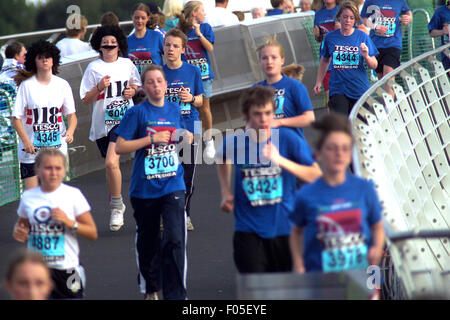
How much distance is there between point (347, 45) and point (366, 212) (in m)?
6.36

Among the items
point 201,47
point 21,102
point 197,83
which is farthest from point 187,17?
point 21,102

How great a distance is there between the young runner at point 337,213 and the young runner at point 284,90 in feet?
6.98

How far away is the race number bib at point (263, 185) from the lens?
246 inches

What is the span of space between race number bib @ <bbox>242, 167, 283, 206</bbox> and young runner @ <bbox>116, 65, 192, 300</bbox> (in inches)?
51.4

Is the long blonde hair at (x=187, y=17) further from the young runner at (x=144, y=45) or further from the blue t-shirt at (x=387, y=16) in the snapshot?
the blue t-shirt at (x=387, y=16)

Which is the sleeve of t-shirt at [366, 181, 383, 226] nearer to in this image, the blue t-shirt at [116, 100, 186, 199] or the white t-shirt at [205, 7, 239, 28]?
the blue t-shirt at [116, 100, 186, 199]

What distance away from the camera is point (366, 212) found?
5.40 metres

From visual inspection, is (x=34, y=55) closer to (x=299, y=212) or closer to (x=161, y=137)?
(x=161, y=137)

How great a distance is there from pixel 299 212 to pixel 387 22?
904 cm

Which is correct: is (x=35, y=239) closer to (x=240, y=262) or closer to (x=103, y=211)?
(x=240, y=262)

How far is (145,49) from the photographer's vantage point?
12234 mm
